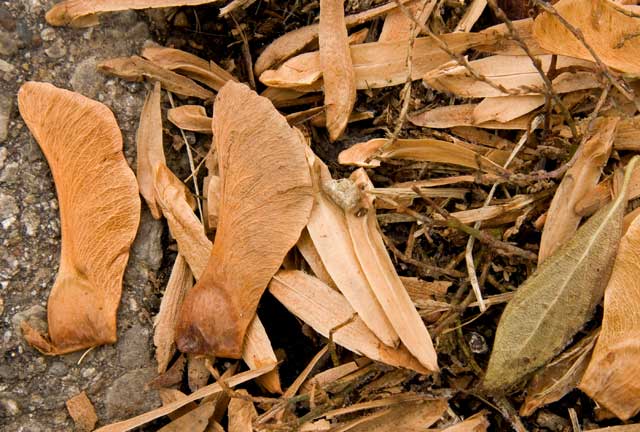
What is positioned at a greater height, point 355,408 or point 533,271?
point 533,271

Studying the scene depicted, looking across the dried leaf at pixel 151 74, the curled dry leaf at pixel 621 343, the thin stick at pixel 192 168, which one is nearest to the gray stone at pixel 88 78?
the dried leaf at pixel 151 74

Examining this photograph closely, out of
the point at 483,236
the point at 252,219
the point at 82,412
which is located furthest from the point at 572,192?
the point at 82,412

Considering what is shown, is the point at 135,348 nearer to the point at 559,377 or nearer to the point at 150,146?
the point at 150,146

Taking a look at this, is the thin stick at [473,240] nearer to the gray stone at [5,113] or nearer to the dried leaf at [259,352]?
the dried leaf at [259,352]

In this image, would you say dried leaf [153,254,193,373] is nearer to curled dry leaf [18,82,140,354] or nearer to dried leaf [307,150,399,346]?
curled dry leaf [18,82,140,354]

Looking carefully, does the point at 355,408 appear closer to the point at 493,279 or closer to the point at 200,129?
the point at 493,279

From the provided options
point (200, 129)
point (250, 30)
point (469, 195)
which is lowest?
point (469, 195)

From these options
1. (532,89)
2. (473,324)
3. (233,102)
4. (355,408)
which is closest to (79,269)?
(233,102)

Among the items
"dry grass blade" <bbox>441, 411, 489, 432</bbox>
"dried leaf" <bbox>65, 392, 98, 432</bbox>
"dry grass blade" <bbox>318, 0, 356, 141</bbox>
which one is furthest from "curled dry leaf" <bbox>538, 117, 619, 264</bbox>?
"dried leaf" <bbox>65, 392, 98, 432</bbox>
